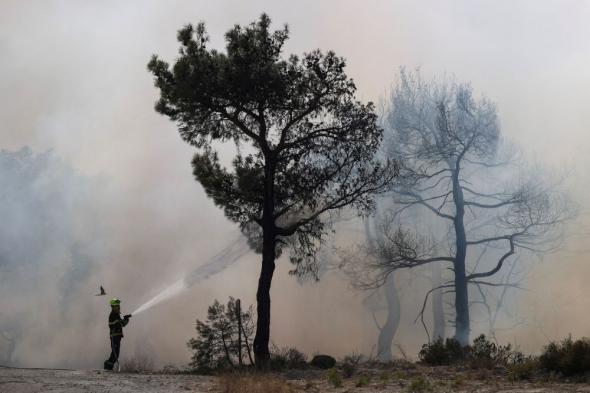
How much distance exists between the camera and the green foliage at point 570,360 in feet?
41.9

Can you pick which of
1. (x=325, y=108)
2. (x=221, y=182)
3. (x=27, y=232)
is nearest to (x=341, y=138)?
(x=325, y=108)

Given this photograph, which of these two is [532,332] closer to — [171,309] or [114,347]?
[171,309]

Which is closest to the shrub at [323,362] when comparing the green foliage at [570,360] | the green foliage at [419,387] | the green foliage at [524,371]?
the green foliage at [524,371]

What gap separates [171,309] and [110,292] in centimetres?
335

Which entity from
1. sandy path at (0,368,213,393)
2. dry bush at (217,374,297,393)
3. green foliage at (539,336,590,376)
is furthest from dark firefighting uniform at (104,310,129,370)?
green foliage at (539,336,590,376)

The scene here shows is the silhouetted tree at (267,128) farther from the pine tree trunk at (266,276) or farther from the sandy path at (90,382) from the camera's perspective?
the sandy path at (90,382)

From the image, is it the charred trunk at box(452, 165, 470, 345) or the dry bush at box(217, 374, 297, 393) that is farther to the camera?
the charred trunk at box(452, 165, 470, 345)

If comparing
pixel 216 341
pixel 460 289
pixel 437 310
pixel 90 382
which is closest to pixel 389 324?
pixel 437 310

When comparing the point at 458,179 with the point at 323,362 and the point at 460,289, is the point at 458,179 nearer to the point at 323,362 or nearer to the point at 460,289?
the point at 460,289

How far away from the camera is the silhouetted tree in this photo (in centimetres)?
1833

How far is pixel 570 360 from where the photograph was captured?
12820 mm

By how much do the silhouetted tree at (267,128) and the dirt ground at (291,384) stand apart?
3.94 metres

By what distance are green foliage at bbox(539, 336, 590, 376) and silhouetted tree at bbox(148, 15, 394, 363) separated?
24.4ft

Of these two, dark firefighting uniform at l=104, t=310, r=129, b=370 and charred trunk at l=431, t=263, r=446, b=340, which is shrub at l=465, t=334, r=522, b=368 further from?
charred trunk at l=431, t=263, r=446, b=340
